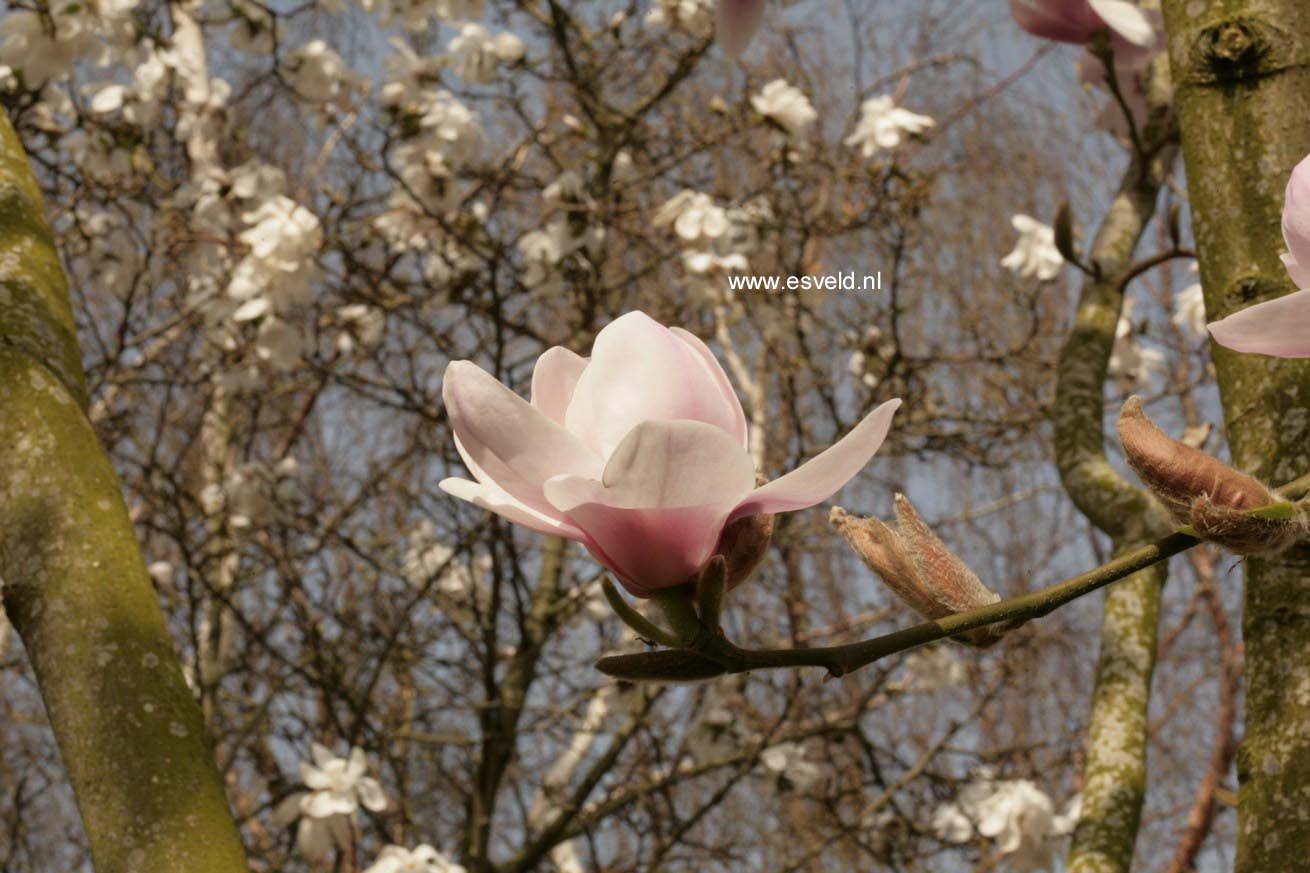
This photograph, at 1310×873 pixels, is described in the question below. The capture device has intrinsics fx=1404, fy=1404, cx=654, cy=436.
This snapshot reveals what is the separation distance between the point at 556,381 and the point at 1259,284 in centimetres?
48

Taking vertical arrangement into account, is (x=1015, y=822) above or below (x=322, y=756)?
below

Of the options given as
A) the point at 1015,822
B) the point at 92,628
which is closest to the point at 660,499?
the point at 92,628

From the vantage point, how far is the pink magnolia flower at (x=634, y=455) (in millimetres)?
429

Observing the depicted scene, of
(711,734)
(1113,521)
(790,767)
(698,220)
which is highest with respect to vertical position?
(698,220)

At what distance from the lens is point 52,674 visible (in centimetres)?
78

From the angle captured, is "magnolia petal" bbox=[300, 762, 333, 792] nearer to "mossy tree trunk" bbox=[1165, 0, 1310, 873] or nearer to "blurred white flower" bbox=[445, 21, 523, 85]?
"blurred white flower" bbox=[445, 21, 523, 85]

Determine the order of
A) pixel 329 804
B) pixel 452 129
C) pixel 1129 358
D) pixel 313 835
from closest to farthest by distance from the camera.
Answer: pixel 329 804 < pixel 313 835 < pixel 452 129 < pixel 1129 358

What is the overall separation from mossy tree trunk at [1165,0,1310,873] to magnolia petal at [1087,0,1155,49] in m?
0.14

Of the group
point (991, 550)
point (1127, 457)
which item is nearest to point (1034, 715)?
point (991, 550)

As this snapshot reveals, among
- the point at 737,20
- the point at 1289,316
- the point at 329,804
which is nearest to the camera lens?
the point at 1289,316

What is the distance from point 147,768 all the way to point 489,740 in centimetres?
187

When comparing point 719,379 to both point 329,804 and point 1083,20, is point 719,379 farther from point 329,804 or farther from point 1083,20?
point 329,804

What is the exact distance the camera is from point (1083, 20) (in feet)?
3.64

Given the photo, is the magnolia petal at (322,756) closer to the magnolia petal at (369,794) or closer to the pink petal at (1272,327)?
the magnolia petal at (369,794)
